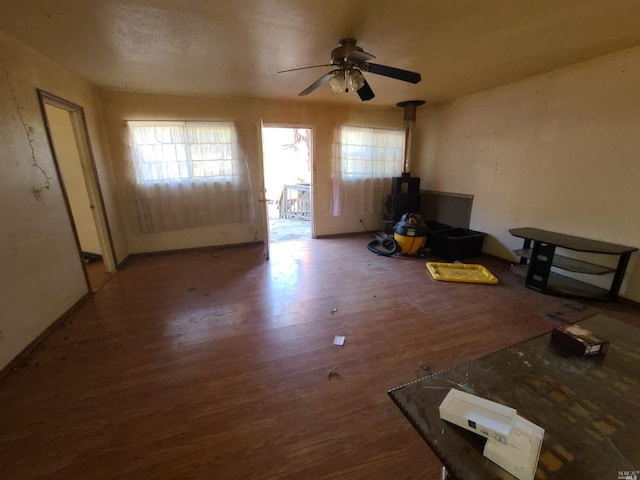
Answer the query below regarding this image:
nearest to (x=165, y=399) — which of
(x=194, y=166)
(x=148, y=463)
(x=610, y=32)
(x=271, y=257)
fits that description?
(x=148, y=463)

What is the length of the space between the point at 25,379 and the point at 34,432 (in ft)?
1.81

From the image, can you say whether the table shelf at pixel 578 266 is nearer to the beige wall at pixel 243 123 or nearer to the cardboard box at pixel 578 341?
the cardboard box at pixel 578 341

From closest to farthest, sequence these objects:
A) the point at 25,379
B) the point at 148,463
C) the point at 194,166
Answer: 1. the point at 148,463
2. the point at 25,379
3. the point at 194,166

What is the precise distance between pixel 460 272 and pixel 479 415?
9.42 feet

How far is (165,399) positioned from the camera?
1.58 m

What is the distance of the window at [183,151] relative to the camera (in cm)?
363

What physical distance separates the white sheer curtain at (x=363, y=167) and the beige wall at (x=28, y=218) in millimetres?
3493

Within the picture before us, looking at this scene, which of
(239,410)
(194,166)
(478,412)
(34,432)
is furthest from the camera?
(194,166)

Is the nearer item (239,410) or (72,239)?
(239,410)

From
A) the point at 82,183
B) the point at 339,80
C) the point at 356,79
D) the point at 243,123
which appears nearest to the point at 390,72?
the point at 356,79

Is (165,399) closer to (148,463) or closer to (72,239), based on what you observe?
(148,463)

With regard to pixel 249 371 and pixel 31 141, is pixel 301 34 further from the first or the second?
pixel 249 371

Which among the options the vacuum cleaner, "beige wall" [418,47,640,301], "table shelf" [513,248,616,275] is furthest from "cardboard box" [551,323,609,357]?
the vacuum cleaner

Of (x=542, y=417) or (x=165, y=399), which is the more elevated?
(x=542, y=417)
